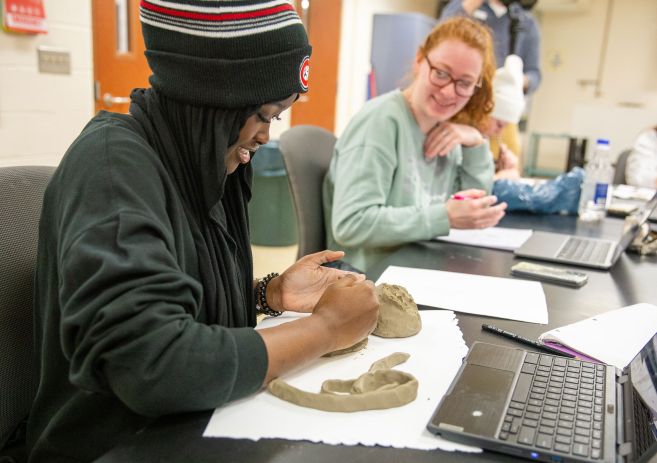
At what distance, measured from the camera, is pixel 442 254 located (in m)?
1.53

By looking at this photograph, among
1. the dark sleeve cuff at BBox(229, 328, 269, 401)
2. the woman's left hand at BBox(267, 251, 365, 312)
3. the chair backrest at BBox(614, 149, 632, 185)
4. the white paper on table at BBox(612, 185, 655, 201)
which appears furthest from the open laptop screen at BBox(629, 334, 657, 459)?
the chair backrest at BBox(614, 149, 632, 185)

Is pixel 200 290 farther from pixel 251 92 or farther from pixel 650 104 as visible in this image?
pixel 650 104

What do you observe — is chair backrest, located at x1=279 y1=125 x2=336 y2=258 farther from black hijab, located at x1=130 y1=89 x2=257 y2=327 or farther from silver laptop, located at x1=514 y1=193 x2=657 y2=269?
black hijab, located at x1=130 y1=89 x2=257 y2=327

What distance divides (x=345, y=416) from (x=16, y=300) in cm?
51

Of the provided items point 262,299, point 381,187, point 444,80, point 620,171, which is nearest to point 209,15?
point 262,299

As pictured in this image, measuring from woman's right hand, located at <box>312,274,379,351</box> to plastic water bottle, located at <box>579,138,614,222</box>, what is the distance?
1.52 m

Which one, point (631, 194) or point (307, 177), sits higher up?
point (307, 177)

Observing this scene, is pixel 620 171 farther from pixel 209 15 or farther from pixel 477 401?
→ pixel 209 15

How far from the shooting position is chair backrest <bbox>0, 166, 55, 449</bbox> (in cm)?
85

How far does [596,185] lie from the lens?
2.18 meters

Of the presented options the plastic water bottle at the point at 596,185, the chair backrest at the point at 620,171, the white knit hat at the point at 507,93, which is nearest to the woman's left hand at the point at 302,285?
the plastic water bottle at the point at 596,185

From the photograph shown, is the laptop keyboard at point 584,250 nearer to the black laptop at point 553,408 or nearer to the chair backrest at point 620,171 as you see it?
the black laptop at point 553,408

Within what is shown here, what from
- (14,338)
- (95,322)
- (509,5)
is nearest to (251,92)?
(95,322)

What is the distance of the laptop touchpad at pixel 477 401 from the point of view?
66 cm
